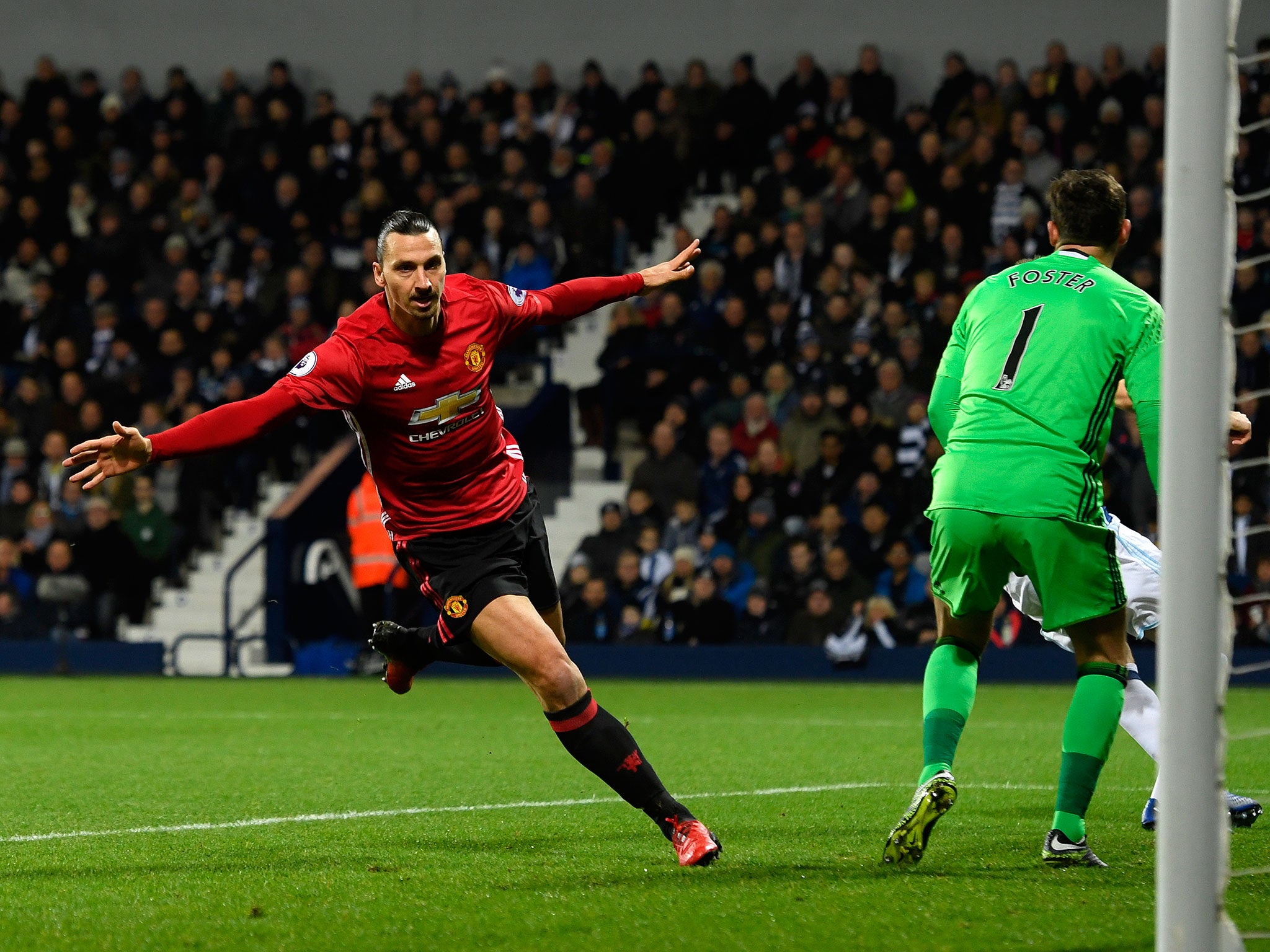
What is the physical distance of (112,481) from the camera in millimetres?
18234

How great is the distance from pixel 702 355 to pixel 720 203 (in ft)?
→ 8.72

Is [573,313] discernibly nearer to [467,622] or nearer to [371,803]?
[467,622]

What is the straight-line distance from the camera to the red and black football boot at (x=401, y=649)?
5.93m

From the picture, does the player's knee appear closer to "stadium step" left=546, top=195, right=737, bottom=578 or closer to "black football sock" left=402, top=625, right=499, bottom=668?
"black football sock" left=402, top=625, right=499, bottom=668

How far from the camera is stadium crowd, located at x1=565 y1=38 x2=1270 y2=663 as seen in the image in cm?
1503

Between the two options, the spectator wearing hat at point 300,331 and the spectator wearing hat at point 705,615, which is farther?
the spectator wearing hat at point 300,331

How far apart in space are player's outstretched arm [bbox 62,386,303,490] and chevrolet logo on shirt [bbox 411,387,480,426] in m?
0.43

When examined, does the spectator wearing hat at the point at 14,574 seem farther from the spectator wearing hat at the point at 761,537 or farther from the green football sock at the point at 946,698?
the green football sock at the point at 946,698

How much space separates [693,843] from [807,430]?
1136cm

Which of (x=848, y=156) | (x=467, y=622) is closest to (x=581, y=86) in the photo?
(x=848, y=156)

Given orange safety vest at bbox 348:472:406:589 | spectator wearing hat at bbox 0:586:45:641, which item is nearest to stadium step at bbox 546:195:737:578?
orange safety vest at bbox 348:472:406:589

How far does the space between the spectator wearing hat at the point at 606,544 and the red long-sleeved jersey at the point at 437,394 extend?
33.4 feet

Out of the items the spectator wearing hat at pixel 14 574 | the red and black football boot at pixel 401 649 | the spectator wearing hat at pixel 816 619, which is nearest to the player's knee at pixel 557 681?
the red and black football boot at pixel 401 649

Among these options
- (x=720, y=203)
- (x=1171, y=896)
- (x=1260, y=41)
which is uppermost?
(x=1260, y=41)
